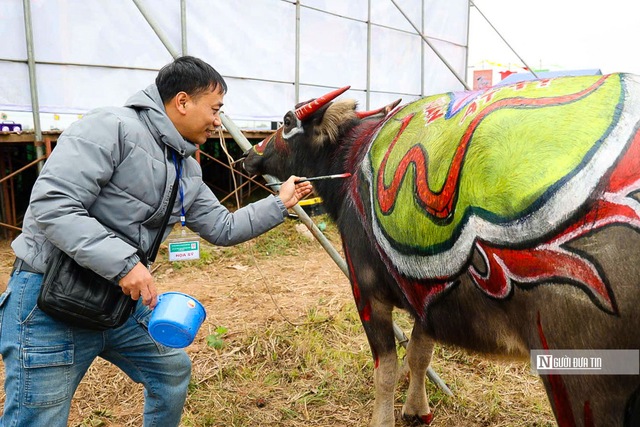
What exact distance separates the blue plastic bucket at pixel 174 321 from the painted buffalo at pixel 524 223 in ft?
2.91

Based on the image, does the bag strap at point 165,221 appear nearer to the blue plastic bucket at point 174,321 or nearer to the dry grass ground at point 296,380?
the blue plastic bucket at point 174,321

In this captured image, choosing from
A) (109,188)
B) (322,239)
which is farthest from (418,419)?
(109,188)

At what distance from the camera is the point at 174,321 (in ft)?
6.44

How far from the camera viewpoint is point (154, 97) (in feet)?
7.03

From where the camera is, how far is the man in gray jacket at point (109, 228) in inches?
70.5

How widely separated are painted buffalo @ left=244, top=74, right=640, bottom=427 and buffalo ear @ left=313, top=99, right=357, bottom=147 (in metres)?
Answer: 0.62

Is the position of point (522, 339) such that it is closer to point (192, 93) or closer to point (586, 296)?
point (586, 296)

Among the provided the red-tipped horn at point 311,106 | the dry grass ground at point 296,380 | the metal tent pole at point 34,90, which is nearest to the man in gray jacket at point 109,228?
the red-tipped horn at point 311,106

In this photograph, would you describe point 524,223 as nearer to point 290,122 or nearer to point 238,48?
point 290,122

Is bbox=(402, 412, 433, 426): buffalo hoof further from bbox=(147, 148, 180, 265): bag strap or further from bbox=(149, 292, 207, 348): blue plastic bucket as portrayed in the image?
bbox=(147, 148, 180, 265): bag strap

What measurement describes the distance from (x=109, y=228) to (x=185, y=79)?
675 mm

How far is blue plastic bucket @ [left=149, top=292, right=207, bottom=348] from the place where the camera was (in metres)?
1.97

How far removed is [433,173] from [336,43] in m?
7.14
